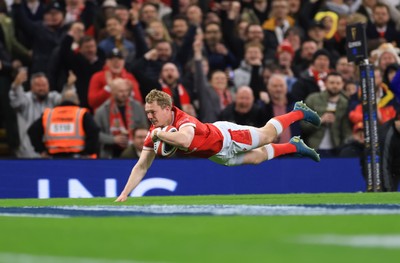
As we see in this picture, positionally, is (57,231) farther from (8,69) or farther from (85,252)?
(8,69)

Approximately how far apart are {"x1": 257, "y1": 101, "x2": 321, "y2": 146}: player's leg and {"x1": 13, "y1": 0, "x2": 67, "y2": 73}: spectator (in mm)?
5371

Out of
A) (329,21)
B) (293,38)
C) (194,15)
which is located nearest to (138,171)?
(194,15)

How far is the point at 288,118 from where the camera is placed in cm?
1418

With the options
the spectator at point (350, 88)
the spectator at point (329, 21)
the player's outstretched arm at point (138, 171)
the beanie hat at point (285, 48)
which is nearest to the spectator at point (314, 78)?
the spectator at point (350, 88)

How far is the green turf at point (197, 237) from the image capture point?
5911mm

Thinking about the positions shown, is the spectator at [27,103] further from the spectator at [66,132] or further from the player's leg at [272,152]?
the player's leg at [272,152]

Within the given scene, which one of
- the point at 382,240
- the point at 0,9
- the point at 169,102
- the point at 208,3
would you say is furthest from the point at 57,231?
the point at 208,3

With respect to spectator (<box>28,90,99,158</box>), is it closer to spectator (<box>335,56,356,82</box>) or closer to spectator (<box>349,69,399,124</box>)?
spectator (<box>349,69,399,124</box>)

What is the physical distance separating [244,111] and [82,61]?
2847 mm

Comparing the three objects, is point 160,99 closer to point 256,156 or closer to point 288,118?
point 256,156

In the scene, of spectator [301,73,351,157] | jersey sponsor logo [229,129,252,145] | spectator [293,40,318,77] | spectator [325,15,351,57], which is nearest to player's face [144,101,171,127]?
jersey sponsor logo [229,129,252,145]

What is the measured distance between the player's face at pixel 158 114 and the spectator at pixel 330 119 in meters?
5.54

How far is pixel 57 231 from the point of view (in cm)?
780

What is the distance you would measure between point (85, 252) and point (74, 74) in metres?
11.9
